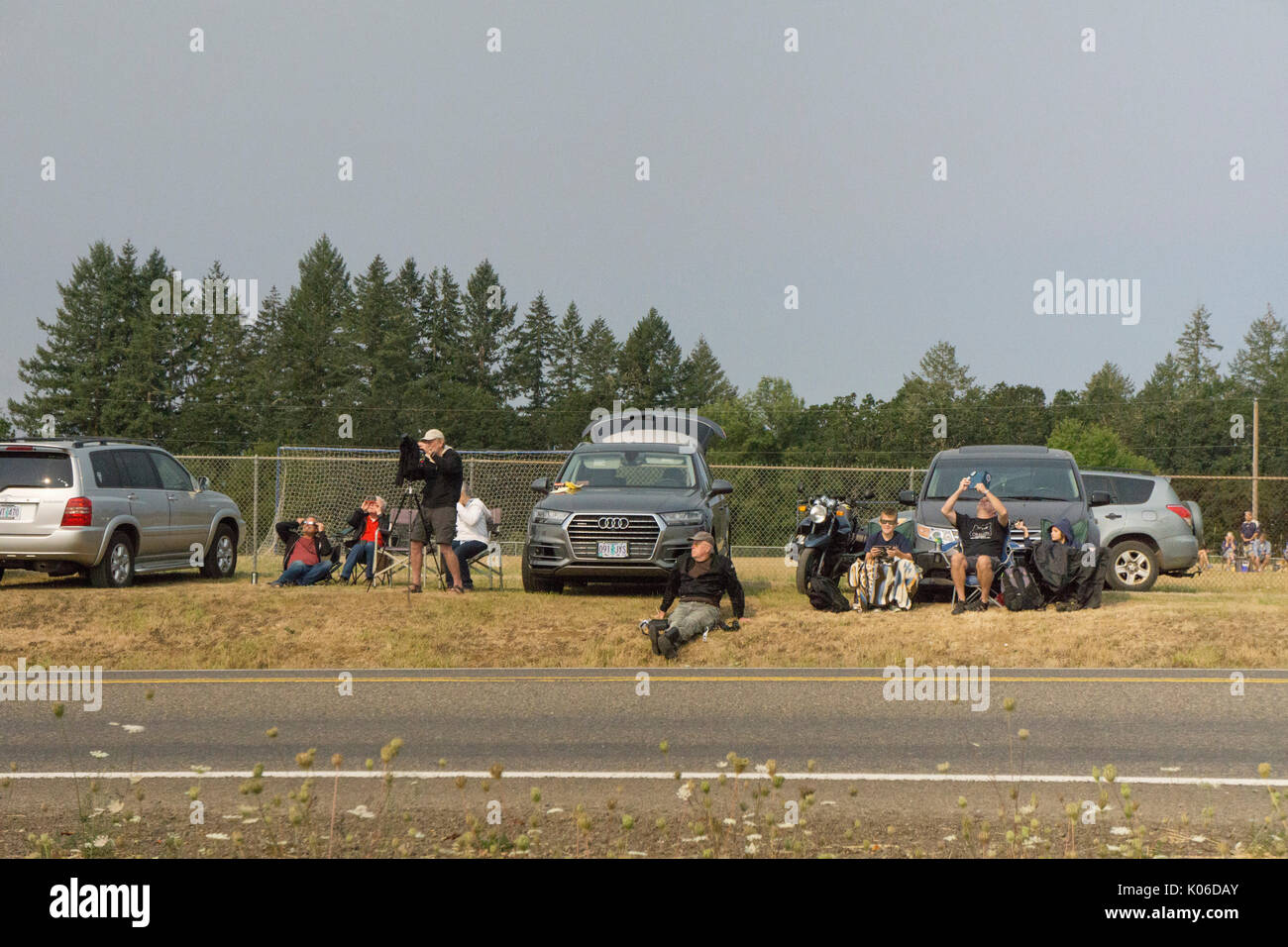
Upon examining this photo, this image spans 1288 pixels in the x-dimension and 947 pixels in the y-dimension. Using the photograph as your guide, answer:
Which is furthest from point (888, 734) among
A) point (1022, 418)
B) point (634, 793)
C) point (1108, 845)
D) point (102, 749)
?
point (1022, 418)

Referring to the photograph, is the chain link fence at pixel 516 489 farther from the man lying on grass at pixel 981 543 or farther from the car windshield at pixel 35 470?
the man lying on grass at pixel 981 543

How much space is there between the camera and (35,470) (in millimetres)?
16219

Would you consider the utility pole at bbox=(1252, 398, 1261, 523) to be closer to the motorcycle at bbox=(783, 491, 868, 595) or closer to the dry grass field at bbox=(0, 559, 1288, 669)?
the motorcycle at bbox=(783, 491, 868, 595)

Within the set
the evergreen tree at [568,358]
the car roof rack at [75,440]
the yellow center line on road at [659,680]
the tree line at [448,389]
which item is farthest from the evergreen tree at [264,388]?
the yellow center line on road at [659,680]

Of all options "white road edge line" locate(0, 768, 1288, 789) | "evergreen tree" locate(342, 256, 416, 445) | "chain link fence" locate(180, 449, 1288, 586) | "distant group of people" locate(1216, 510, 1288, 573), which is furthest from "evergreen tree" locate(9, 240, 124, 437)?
"white road edge line" locate(0, 768, 1288, 789)

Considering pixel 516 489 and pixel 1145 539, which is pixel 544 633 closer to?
pixel 1145 539

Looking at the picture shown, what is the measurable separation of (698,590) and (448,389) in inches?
3015

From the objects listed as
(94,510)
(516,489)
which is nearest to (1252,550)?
(516,489)

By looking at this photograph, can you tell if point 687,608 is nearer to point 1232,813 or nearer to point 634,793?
point 634,793

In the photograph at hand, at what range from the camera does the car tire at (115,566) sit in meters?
16.4

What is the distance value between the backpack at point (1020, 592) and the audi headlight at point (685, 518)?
3589mm

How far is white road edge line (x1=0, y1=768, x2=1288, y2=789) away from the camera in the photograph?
7117 millimetres

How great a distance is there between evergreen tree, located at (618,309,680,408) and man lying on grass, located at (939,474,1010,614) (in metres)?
85.7
